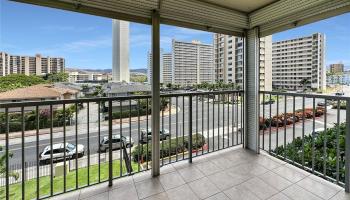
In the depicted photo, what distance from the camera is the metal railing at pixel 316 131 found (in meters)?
2.09

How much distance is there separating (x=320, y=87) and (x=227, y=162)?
5.18 ft

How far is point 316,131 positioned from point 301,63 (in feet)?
3.29

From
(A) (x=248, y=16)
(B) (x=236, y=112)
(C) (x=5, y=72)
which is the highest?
(A) (x=248, y=16)

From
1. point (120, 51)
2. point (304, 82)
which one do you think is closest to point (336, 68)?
point (304, 82)

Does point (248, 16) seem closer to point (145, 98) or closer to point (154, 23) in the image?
point (154, 23)

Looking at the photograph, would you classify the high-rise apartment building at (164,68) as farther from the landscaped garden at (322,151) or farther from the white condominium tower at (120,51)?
the landscaped garden at (322,151)

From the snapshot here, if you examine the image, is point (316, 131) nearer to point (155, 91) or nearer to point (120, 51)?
point (155, 91)

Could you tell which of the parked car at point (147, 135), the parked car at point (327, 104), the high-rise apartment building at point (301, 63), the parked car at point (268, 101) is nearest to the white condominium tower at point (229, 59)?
the parked car at point (268, 101)

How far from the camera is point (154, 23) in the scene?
91.6 inches

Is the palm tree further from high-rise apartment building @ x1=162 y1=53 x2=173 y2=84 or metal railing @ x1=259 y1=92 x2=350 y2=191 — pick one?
high-rise apartment building @ x1=162 y1=53 x2=173 y2=84

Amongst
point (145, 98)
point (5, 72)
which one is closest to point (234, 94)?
point (145, 98)

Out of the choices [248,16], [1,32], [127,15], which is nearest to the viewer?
[1,32]

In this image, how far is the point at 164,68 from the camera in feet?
8.34

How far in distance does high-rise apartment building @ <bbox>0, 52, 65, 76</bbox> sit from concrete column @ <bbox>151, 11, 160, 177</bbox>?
3.51ft
